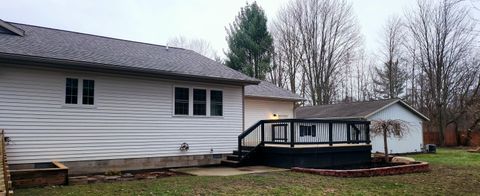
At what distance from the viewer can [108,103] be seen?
458 inches

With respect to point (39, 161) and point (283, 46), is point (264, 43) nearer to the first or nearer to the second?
point (283, 46)

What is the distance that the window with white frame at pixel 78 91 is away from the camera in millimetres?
10977

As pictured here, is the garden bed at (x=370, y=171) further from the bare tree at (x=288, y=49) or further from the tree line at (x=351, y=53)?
the bare tree at (x=288, y=49)

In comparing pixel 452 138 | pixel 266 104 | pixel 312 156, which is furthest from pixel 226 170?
pixel 452 138

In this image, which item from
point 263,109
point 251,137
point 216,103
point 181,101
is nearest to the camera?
point 181,101

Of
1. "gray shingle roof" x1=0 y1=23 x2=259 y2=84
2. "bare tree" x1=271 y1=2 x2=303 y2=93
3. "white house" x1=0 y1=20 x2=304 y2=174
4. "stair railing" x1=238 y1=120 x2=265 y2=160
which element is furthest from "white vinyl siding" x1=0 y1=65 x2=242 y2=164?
"bare tree" x1=271 y1=2 x2=303 y2=93

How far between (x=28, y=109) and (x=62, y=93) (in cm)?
98

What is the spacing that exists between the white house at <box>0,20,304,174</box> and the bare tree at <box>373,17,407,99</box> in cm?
2407

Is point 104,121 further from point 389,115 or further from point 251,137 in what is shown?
point 389,115

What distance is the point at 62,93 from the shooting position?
427 inches

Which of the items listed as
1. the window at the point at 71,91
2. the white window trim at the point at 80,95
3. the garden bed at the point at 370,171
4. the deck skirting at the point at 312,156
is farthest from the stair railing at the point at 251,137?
the window at the point at 71,91

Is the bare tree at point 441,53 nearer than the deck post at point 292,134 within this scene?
No

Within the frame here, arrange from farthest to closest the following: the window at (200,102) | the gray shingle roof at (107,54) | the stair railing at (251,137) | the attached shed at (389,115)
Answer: the attached shed at (389,115), the stair railing at (251,137), the window at (200,102), the gray shingle roof at (107,54)

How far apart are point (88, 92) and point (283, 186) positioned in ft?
21.3
